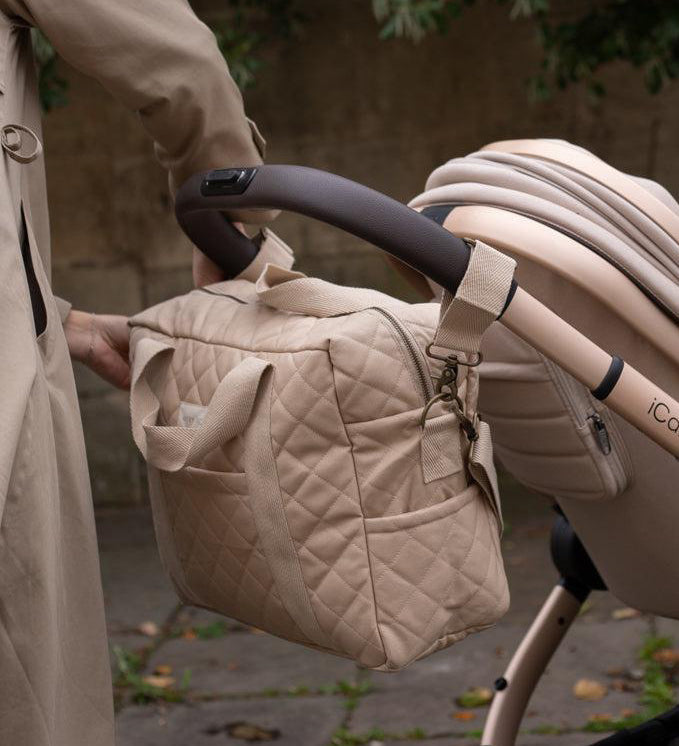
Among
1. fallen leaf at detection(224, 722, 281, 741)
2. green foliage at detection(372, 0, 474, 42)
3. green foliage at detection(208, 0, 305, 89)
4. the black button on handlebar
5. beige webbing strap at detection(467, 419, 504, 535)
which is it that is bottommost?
fallen leaf at detection(224, 722, 281, 741)

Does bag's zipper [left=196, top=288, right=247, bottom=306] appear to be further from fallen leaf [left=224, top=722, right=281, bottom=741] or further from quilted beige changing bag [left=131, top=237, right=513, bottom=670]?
fallen leaf [left=224, top=722, right=281, bottom=741]

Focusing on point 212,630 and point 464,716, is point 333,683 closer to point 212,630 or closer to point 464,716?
point 464,716

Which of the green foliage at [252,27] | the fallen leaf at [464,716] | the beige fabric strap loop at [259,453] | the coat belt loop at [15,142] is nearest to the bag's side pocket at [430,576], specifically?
the beige fabric strap loop at [259,453]

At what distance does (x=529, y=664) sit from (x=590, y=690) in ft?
2.98

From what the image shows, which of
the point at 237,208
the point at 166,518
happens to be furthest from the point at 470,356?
the point at 166,518

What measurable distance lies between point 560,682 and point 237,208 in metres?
2.10

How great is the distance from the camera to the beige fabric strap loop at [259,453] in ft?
4.94

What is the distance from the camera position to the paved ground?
307 cm

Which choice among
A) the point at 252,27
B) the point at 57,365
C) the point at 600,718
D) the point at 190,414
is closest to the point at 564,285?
the point at 190,414

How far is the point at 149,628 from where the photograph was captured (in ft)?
13.0

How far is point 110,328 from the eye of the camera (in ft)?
6.77

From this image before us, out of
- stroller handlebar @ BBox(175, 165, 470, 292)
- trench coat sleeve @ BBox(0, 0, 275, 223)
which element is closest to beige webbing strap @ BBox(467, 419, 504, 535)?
Answer: stroller handlebar @ BBox(175, 165, 470, 292)

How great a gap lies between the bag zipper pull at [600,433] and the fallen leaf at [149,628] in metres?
2.46

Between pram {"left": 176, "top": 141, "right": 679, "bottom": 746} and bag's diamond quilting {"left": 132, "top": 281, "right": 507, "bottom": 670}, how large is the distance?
0.13 metres
